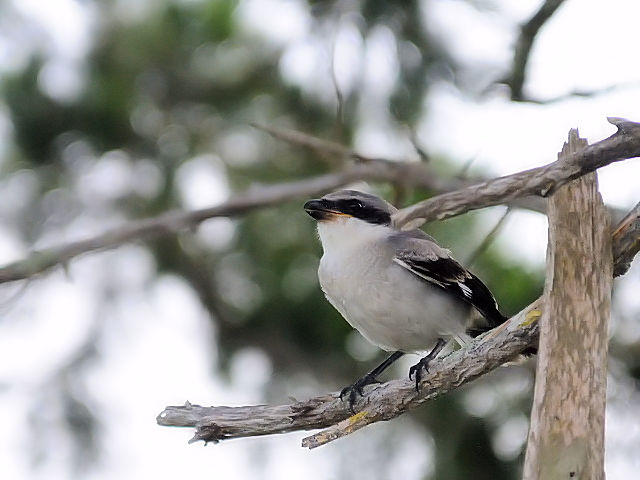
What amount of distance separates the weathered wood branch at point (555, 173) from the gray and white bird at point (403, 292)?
90 centimetres

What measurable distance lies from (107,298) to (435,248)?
283 cm

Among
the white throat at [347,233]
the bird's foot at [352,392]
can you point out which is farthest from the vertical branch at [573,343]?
the white throat at [347,233]

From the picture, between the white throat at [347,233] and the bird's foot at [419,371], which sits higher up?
the white throat at [347,233]

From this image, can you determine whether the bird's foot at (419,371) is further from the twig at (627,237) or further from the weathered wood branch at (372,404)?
the twig at (627,237)

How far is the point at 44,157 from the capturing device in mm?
6699

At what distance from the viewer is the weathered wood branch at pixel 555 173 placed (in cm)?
332

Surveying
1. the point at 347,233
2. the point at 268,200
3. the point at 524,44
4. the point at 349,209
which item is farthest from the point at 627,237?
the point at 268,200

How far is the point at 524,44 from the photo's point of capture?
5406mm

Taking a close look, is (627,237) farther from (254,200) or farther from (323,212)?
(254,200)

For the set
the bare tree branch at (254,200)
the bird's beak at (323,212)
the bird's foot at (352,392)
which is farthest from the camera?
the bare tree branch at (254,200)

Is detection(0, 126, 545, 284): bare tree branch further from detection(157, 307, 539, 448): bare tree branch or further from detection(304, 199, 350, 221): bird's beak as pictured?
detection(157, 307, 539, 448): bare tree branch

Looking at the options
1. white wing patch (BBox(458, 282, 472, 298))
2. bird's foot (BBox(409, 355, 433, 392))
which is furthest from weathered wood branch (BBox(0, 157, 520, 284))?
bird's foot (BBox(409, 355, 433, 392))

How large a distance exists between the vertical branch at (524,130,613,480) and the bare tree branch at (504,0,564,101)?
1758mm

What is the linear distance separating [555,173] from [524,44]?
7.13 ft
